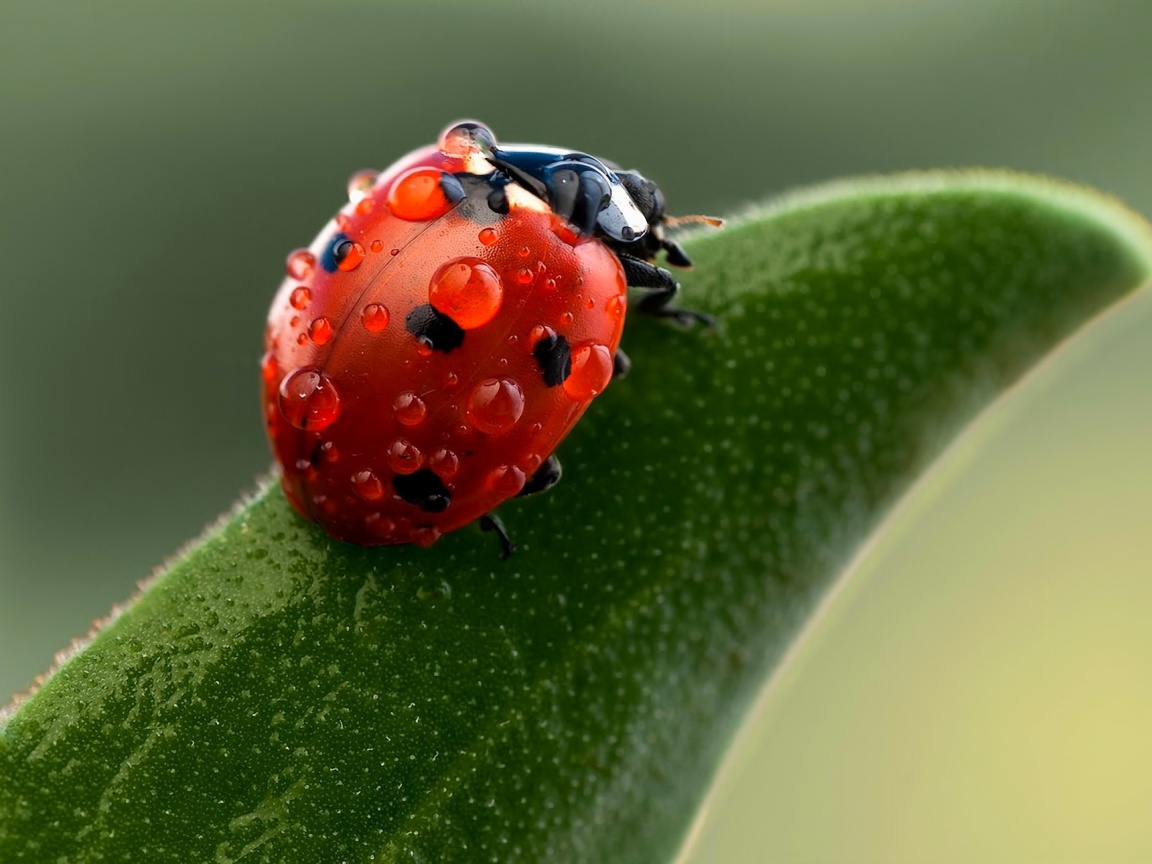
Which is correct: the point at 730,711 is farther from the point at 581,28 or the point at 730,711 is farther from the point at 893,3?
the point at 893,3

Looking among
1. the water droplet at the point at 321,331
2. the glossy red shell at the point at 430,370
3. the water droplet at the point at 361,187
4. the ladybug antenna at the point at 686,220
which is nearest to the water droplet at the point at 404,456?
the glossy red shell at the point at 430,370

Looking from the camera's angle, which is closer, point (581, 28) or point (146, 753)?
point (146, 753)

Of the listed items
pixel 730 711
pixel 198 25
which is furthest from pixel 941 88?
pixel 730 711

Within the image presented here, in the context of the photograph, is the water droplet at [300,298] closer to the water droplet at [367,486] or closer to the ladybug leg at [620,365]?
the water droplet at [367,486]

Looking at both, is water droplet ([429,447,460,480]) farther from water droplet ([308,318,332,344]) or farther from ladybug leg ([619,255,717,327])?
ladybug leg ([619,255,717,327])

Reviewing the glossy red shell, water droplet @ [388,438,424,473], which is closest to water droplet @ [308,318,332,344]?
the glossy red shell
